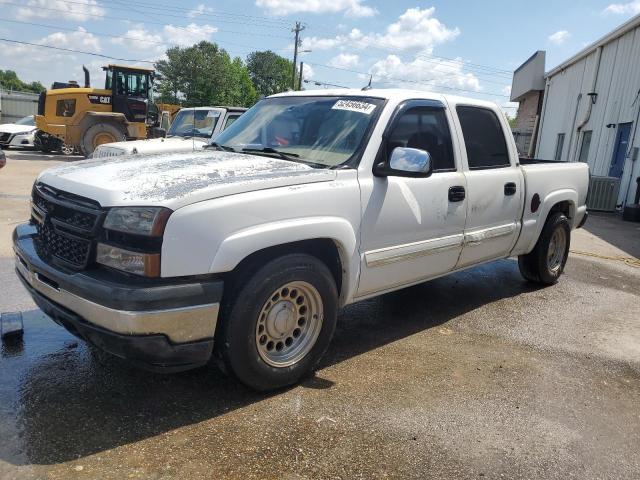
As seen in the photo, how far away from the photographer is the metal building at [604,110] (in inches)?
571

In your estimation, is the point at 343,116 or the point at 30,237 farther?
the point at 343,116

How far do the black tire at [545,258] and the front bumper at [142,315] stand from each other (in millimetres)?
4293

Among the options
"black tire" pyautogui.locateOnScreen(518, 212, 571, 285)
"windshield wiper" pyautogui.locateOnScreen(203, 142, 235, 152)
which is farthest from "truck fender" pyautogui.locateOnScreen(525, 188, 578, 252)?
"windshield wiper" pyautogui.locateOnScreen(203, 142, 235, 152)

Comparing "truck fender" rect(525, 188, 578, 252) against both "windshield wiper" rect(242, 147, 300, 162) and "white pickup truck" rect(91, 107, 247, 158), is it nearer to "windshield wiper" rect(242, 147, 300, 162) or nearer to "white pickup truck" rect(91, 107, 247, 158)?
"windshield wiper" rect(242, 147, 300, 162)

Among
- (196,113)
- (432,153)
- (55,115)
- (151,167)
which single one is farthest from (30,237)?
(55,115)

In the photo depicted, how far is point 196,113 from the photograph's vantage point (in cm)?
1055

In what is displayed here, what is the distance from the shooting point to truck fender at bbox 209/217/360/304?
2.82 metres

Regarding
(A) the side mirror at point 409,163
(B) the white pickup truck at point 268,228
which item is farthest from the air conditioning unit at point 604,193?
(A) the side mirror at point 409,163

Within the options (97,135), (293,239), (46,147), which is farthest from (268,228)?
(46,147)

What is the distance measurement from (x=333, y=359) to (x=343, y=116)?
1800 millimetres

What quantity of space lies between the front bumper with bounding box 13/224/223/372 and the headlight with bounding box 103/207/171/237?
255 mm

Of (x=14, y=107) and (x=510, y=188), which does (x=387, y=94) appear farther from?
(x=14, y=107)

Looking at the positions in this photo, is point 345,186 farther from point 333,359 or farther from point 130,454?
point 130,454

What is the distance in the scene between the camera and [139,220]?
106 inches
